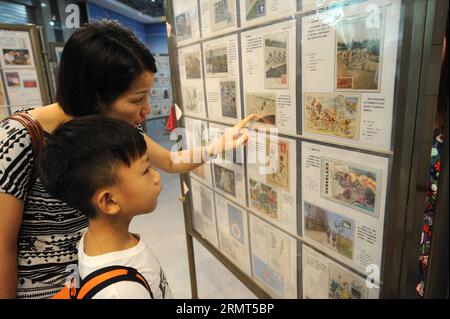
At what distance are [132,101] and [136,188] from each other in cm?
28

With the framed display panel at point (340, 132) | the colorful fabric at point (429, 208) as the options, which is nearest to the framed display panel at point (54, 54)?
the framed display panel at point (340, 132)

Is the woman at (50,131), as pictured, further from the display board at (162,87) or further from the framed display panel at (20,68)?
the framed display panel at (20,68)

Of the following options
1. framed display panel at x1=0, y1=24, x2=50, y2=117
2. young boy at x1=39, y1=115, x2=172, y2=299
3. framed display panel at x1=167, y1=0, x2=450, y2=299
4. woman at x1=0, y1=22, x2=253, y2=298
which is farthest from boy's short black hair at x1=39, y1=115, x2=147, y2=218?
framed display panel at x1=0, y1=24, x2=50, y2=117

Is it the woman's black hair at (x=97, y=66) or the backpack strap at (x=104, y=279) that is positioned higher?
the woman's black hair at (x=97, y=66)

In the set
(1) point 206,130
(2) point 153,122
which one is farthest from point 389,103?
(2) point 153,122

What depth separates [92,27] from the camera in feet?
2.82

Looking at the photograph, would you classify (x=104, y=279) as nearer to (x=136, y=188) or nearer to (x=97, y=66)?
(x=136, y=188)

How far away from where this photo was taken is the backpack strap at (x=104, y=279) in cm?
67

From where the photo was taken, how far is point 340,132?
867mm

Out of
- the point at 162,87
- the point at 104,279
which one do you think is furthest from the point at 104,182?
the point at 162,87

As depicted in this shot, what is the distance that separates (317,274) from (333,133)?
1.65 ft

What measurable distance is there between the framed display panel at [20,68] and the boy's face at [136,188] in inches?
104

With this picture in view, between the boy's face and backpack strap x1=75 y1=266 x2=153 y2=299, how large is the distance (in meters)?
0.14

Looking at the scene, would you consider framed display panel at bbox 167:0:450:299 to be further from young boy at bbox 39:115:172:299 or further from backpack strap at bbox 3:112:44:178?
backpack strap at bbox 3:112:44:178
